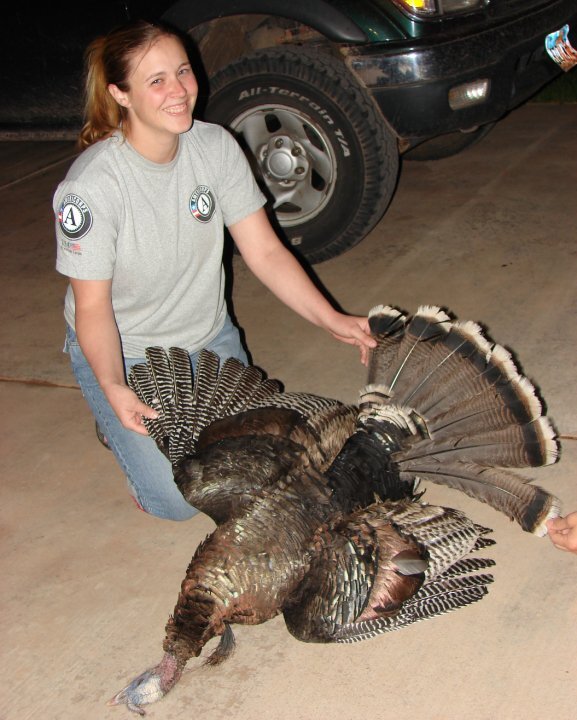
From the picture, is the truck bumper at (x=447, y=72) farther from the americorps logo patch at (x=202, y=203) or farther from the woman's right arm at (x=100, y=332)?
the woman's right arm at (x=100, y=332)

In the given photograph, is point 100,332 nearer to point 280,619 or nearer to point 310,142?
point 280,619

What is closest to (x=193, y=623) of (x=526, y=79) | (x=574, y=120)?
(x=526, y=79)

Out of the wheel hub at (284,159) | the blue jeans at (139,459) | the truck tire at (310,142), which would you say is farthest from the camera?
the wheel hub at (284,159)

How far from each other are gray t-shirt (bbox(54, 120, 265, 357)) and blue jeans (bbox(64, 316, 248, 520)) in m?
0.17

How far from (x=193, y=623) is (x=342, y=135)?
2.99 m

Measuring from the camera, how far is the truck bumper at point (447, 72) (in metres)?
4.28

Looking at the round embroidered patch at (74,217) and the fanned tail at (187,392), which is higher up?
the round embroidered patch at (74,217)

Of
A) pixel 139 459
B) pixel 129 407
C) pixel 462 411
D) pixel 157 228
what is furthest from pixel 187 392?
pixel 462 411

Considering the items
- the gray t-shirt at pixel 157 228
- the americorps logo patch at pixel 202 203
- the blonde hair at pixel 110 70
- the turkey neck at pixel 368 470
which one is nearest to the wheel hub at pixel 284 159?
the gray t-shirt at pixel 157 228

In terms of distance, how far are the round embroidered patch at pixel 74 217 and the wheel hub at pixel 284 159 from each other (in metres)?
2.18

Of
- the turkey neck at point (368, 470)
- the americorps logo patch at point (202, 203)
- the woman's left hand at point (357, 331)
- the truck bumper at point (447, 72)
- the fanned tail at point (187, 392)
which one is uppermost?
the truck bumper at point (447, 72)

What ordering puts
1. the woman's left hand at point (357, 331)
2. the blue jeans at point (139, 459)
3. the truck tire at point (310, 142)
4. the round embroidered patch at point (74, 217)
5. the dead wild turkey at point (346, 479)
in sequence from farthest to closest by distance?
the truck tire at point (310, 142)
the blue jeans at point (139, 459)
the woman's left hand at point (357, 331)
the round embroidered patch at point (74, 217)
the dead wild turkey at point (346, 479)

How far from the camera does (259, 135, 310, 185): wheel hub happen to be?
4.82 meters

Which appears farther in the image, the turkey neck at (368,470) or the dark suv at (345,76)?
the dark suv at (345,76)
